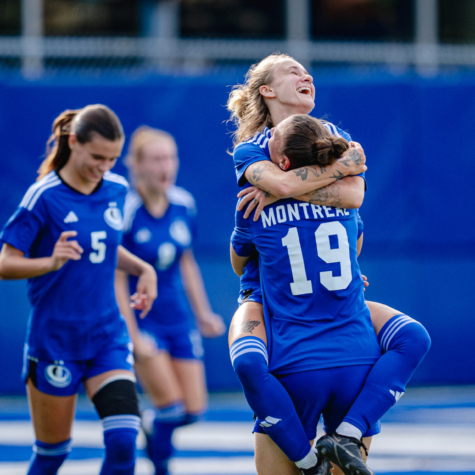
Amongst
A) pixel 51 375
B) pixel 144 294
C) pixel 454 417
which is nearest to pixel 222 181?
pixel 454 417

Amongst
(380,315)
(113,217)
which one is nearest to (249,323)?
(380,315)

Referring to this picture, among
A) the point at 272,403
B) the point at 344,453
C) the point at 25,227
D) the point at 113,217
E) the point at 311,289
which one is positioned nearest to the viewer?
the point at 344,453

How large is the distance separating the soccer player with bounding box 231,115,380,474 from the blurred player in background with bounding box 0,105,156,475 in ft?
4.63

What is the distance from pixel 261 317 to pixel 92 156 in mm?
1608

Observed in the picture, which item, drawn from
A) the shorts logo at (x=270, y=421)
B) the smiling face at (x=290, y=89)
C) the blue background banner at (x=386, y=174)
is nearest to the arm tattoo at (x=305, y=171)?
the smiling face at (x=290, y=89)

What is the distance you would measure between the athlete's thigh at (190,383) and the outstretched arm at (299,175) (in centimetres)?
321

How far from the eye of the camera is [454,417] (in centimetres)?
790

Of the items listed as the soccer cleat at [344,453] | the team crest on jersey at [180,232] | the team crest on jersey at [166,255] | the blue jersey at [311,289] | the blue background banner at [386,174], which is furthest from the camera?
the blue background banner at [386,174]

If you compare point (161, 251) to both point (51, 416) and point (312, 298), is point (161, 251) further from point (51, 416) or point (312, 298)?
point (312, 298)

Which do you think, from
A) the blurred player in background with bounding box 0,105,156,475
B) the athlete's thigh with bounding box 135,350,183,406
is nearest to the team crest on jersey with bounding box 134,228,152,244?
the athlete's thigh with bounding box 135,350,183,406

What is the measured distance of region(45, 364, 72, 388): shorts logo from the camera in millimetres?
4383

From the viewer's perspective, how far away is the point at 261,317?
11.2ft

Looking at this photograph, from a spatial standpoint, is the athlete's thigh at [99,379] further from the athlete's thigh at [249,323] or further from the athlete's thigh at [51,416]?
the athlete's thigh at [249,323]

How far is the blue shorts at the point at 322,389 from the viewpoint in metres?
3.20
